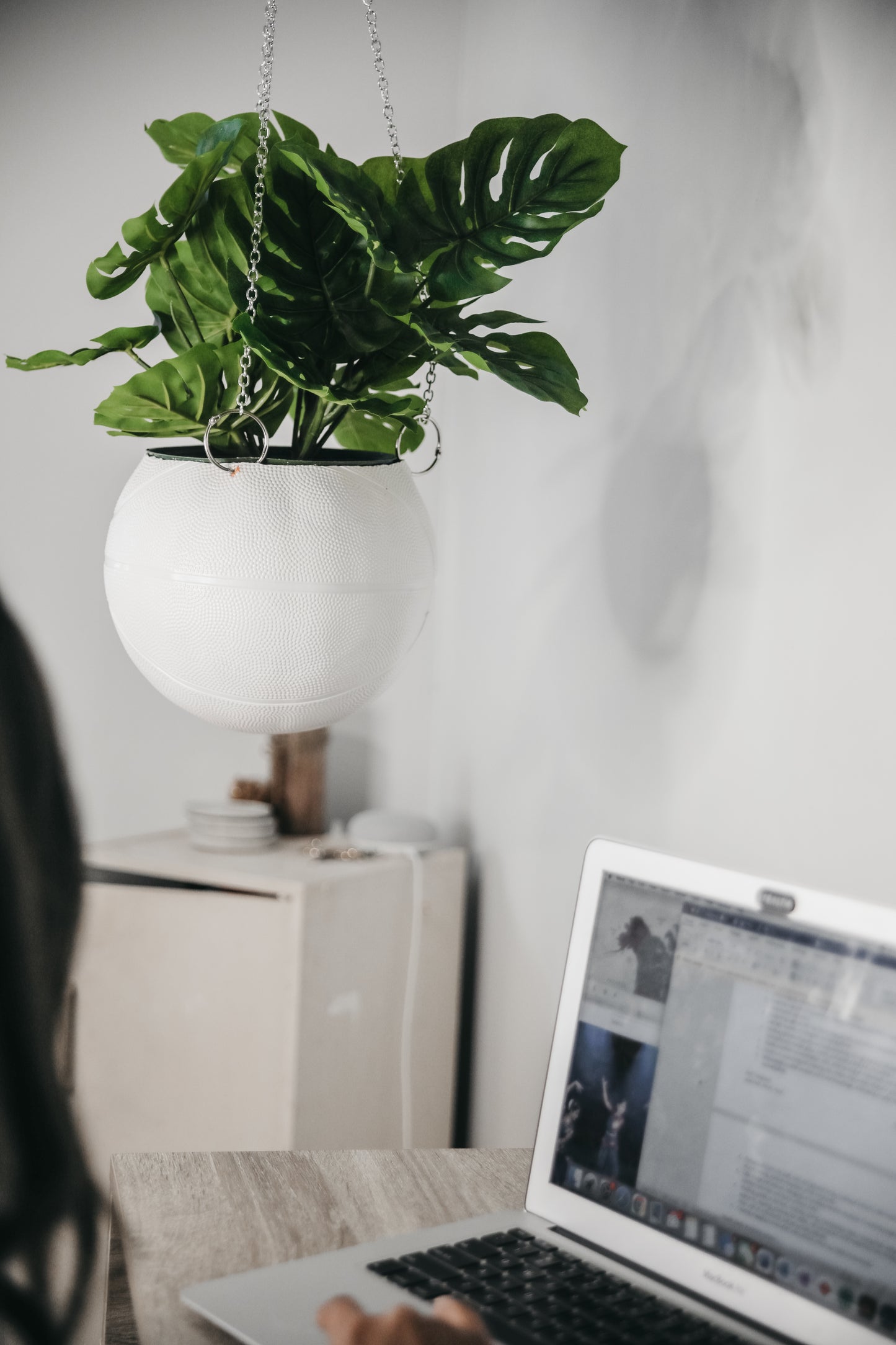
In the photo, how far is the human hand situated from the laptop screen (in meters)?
0.23

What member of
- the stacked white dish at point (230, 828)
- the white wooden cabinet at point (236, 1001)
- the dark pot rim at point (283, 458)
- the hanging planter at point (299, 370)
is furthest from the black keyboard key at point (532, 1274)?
the stacked white dish at point (230, 828)

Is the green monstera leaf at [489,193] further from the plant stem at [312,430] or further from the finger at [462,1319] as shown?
the finger at [462,1319]

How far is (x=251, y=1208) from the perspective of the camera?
894 millimetres

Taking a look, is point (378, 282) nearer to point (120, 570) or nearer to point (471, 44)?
point (120, 570)

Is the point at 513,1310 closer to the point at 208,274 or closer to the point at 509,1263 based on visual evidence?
the point at 509,1263

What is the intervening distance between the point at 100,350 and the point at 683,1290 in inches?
30.1

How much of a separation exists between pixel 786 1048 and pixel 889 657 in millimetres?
362

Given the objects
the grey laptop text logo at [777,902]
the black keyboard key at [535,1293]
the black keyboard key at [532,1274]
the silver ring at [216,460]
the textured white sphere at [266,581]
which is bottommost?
the black keyboard key at [532,1274]

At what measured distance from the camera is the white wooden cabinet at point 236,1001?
1.69 m

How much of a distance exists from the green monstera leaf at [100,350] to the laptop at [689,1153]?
0.50m

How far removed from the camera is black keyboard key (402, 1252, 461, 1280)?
2.53 feet

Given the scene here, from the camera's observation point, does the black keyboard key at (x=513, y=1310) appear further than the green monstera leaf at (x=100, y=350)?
No

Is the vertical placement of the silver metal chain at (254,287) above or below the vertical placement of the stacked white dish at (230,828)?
above

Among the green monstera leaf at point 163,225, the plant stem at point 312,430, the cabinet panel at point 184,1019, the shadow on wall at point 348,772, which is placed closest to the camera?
the green monstera leaf at point 163,225
